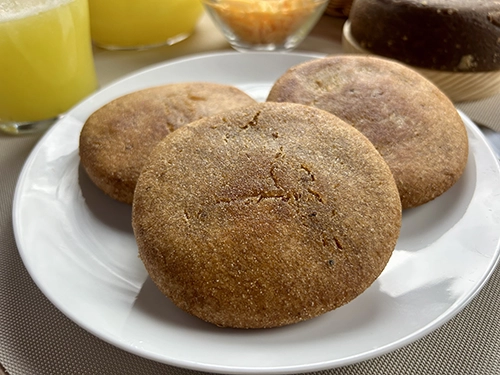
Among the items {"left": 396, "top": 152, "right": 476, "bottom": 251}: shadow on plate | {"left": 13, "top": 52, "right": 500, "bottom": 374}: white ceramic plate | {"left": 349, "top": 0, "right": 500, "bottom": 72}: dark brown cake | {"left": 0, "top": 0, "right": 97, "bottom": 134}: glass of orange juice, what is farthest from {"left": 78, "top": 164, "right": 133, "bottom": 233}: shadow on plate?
{"left": 349, "top": 0, "right": 500, "bottom": 72}: dark brown cake

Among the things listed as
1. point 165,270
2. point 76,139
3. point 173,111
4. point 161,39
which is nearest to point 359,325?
point 165,270

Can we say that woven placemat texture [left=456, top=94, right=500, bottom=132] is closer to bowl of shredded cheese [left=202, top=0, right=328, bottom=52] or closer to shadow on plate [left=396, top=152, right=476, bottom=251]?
shadow on plate [left=396, top=152, right=476, bottom=251]

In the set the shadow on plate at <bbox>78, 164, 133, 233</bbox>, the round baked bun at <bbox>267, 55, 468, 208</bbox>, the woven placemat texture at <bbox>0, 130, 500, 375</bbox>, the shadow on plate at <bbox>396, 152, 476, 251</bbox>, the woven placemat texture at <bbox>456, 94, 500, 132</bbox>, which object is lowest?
the woven placemat texture at <bbox>0, 130, 500, 375</bbox>

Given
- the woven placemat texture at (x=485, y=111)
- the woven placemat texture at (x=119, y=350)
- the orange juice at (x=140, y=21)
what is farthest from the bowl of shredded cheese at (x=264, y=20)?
the woven placemat texture at (x=119, y=350)

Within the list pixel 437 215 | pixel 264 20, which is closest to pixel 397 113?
pixel 437 215

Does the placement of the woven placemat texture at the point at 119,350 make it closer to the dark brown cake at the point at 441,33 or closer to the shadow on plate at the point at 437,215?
the shadow on plate at the point at 437,215

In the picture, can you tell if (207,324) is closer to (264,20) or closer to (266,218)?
(266,218)
